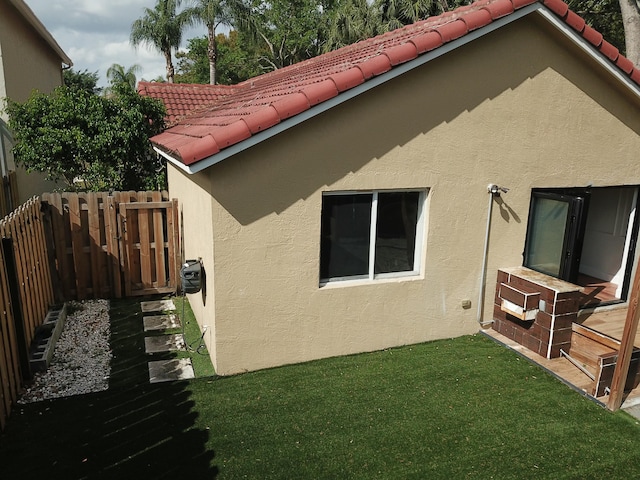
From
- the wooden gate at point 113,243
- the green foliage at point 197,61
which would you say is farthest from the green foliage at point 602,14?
the green foliage at point 197,61

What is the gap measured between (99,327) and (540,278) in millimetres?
7422

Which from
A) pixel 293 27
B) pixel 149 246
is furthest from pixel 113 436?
pixel 293 27

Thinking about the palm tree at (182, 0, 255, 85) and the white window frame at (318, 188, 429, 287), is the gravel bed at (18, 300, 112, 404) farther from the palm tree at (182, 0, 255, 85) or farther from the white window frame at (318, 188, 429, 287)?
the palm tree at (182, 0, 255, 85)

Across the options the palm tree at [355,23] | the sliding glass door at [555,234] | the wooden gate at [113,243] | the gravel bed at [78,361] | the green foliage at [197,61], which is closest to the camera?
the gravel bed at [78,361]

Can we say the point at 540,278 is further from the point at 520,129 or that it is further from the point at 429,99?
the point at 429,99

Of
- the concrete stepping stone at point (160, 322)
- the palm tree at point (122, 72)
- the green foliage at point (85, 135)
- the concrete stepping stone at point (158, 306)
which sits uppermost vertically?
the palm tree at point (122, 72)

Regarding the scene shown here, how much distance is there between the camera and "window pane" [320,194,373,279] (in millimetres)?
6789

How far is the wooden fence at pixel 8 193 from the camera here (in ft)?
34.8

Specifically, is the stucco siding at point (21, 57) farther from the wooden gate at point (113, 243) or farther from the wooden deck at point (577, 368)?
the wooden deck at point (577, 368)

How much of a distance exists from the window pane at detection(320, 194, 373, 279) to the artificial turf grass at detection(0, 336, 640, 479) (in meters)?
1.44

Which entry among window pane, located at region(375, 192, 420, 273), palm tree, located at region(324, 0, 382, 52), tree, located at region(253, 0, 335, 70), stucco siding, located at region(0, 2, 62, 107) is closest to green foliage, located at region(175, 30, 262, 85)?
tree, located at region(253, 0, 335, 70)

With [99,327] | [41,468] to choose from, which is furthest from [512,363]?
[99,327]

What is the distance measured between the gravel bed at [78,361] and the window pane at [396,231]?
4306 mm

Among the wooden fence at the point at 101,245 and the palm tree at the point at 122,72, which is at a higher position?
the palm tree at the point at 122,72
